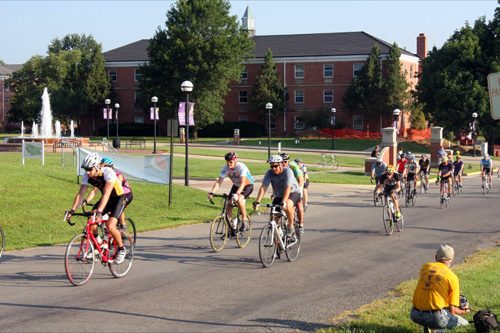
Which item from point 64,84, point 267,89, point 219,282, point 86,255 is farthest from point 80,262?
point 64,84

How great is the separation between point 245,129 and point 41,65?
3774 cm

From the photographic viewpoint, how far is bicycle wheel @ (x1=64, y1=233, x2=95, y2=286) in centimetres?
987

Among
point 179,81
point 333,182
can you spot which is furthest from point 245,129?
point 333,182

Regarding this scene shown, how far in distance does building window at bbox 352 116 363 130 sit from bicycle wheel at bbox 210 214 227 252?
6489 centimetres

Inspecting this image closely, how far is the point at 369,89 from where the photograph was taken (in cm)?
7194

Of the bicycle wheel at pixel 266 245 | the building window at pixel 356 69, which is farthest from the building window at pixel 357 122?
the bicycle wheel at pixel 266 245

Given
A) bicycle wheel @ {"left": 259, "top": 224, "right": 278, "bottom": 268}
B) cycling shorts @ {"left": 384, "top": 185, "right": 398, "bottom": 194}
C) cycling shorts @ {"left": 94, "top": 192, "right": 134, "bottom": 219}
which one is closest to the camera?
cycling shorts @ {"left": 94, "top": 192, "right": 134, "bottom": 219}

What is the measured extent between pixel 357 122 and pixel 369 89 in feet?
19.4

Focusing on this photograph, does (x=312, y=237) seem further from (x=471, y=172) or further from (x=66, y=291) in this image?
(x=471, y=172)

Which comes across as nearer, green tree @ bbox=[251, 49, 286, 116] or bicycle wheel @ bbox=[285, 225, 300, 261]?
bicycle wheel @ bbox=[285, 225, 300, 261]

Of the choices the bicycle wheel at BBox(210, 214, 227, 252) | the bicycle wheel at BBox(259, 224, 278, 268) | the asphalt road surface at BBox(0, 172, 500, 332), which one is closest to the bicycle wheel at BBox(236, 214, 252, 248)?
the asphalt road surface at BBox(0, 172, 500, 332)

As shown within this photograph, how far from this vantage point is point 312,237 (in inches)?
612

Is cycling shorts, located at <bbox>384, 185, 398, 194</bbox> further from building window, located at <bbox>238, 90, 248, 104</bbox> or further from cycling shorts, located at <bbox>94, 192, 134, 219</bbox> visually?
building window, located at <bbox>238, 90, 248, 104</bbox>

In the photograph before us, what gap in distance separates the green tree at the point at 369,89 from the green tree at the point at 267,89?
8484 millimetres
